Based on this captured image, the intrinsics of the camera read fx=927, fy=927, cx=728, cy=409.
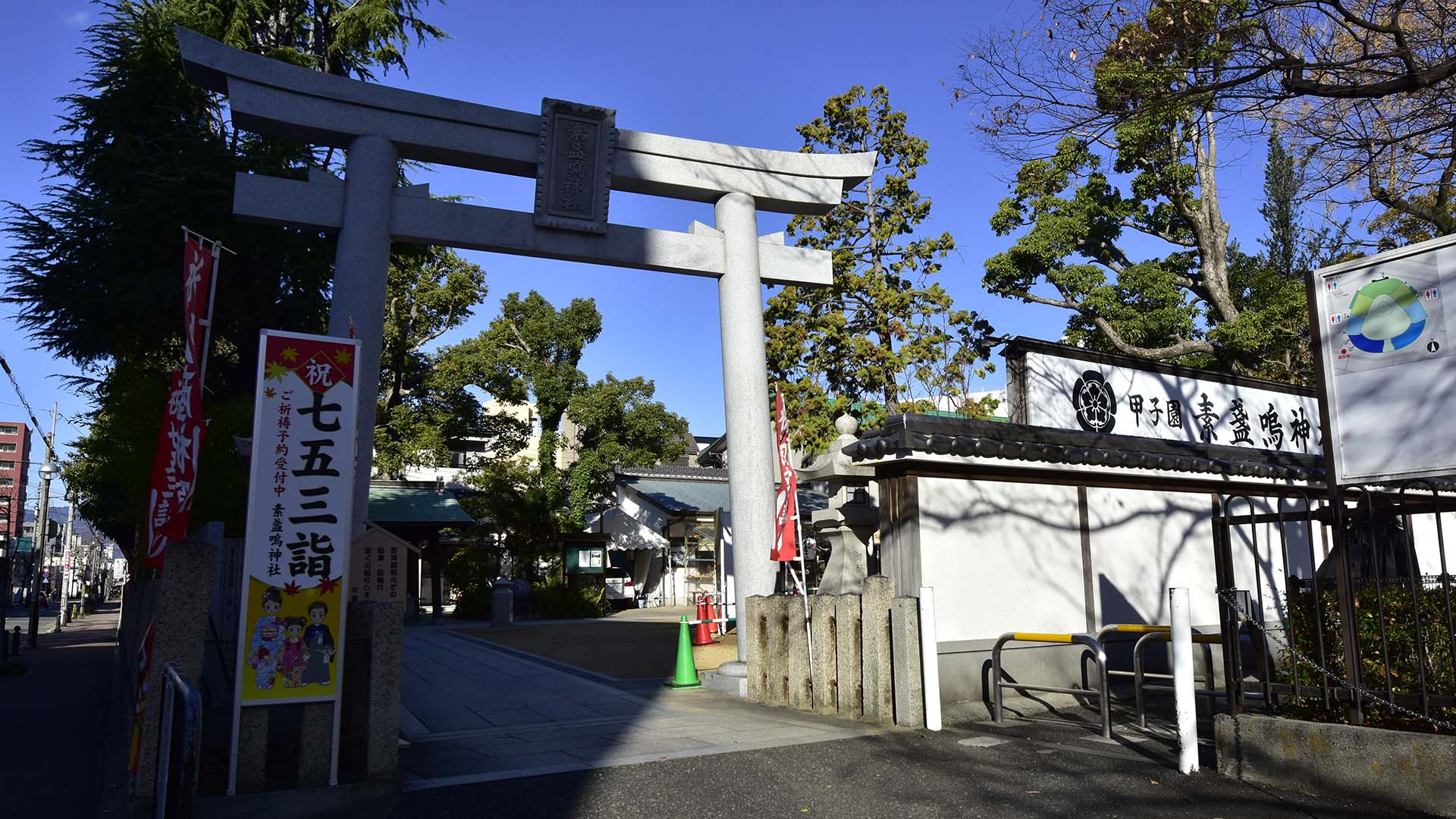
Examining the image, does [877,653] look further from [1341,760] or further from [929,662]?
[1341,760]

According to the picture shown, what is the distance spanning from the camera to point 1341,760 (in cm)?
565

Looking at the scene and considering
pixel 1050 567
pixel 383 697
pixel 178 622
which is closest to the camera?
pixel 178 622

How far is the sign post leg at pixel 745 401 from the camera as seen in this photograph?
1132 cm

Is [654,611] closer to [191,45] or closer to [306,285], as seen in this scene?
[306,285]

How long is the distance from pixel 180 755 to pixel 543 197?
8.04 meters

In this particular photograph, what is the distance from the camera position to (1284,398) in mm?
15625

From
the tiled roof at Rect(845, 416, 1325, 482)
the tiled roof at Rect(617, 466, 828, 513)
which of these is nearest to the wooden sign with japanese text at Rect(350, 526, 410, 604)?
the tiled roof at Rect(845, 416, 1325, 482)

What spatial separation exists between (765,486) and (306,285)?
1275 cm

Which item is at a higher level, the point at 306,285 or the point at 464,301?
the point at 464,301

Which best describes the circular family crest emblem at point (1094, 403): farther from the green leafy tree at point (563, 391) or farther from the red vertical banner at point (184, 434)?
the green leafy tree at point (563, 391)

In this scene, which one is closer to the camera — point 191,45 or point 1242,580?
point 191,45

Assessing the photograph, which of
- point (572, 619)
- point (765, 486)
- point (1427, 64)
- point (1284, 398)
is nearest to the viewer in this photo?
point (1427, 64)

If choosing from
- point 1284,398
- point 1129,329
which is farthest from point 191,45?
point 1129,329

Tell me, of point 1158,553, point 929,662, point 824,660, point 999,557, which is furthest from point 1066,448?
point 824,660
